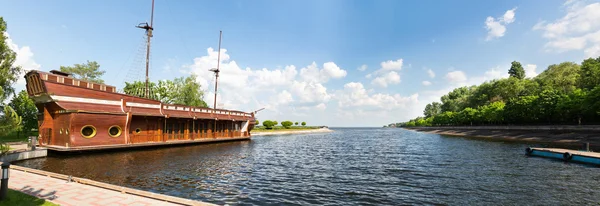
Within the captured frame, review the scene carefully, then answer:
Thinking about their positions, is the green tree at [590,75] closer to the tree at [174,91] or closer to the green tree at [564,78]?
the green tree at [564,78]

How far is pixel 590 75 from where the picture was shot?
189ft

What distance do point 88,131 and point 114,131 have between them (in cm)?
245

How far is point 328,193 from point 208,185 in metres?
6.58

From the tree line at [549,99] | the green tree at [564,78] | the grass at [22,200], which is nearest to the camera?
the grass at [22,200]

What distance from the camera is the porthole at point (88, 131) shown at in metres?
25.5

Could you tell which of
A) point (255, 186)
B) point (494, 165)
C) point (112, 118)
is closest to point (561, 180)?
point (494, 165)

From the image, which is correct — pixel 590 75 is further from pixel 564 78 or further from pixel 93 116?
pixel 93 116

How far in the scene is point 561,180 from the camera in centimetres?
1630

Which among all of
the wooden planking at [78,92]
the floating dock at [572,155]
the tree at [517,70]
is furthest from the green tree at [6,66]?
the tree at [517,70]

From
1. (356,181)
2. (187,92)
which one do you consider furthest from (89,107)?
(187,92)

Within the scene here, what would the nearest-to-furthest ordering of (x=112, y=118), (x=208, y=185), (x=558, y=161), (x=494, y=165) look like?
(x=208, y=185) → (x=494, y=165) → (x=558, y=161) → (x=112, y=118)

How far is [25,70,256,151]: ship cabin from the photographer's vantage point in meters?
24.6

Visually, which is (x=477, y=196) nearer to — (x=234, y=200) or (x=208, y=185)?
(x=234, y=200)

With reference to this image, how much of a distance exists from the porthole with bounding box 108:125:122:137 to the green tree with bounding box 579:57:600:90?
84.0 m
